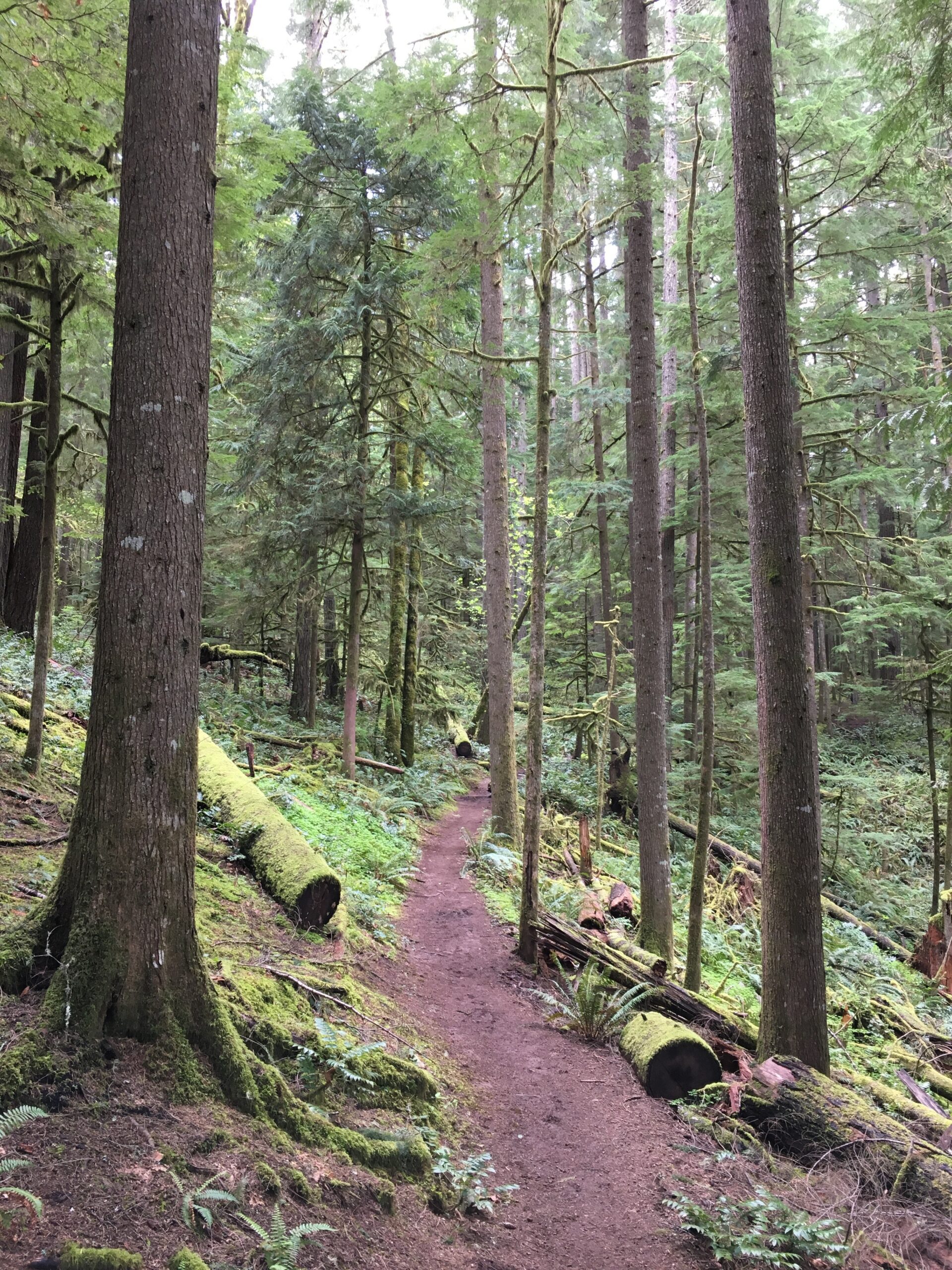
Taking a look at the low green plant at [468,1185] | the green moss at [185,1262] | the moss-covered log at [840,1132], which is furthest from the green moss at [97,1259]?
the moss-covered log at [840,1132]

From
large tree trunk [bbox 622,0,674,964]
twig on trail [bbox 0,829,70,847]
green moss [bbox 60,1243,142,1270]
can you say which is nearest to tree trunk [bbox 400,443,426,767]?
large tree trunk [bbox 622,0,674,964]

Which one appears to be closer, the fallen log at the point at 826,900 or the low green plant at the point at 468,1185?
the low green plant at the point at 468,1185

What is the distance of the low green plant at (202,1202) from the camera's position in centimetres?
247

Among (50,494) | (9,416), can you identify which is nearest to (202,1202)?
(50,494)

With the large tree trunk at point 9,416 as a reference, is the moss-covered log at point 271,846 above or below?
below

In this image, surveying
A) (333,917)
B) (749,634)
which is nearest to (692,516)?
(749,634)

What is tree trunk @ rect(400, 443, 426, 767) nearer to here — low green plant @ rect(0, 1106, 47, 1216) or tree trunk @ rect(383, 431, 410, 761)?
tree trunk @ rect(383, 431, 410, 761)

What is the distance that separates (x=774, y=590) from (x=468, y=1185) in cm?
442

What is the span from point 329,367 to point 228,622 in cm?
538

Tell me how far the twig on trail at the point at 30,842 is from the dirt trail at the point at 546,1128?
2.96 meters

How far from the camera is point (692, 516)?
16.3m

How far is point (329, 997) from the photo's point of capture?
193 inches

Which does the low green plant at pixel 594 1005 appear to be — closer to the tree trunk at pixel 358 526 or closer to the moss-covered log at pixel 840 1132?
the moss-covered log at pixel 840 1132

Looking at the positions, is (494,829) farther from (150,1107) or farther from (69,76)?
(69,76)
